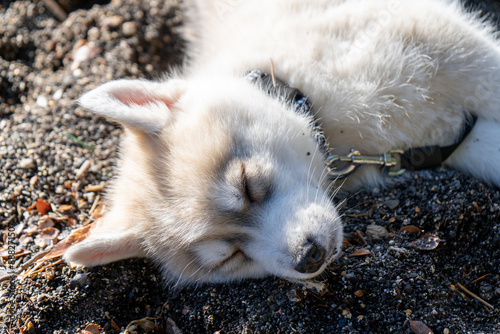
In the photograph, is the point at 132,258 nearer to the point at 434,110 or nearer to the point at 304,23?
the point at 304,23

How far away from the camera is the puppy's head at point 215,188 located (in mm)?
2312

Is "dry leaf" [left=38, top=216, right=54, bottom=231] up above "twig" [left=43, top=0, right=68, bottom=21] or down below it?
below

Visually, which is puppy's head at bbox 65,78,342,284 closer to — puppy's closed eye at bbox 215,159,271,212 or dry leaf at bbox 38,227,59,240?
puppy's closed eye at bbox 215,159,271,212

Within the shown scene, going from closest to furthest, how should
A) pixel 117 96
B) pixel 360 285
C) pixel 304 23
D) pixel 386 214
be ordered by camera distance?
pixel 360 285, pixel 117 96, pixel 386 214, pixel 304 23

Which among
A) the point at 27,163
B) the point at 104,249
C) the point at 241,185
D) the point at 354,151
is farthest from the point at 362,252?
the point at 27,163

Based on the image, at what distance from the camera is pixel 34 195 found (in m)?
3.13

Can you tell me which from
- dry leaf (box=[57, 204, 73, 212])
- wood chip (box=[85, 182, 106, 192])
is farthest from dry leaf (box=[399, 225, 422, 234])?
dry leaf (box=[57, 204, 73, 212])

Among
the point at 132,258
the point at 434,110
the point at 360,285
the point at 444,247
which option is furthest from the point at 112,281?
the point at 434,110

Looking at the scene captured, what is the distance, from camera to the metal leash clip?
2.72 m

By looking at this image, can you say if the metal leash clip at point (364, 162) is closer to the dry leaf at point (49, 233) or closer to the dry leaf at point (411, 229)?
the dry leaf at point (411, 229)

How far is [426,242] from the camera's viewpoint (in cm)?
249

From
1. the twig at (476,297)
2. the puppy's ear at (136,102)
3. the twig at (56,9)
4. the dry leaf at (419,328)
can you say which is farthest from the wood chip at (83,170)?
the twig at (476,297)

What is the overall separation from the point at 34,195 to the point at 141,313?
1.19 metres

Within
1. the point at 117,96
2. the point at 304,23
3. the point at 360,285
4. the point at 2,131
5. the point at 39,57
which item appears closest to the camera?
the point at 360,285
